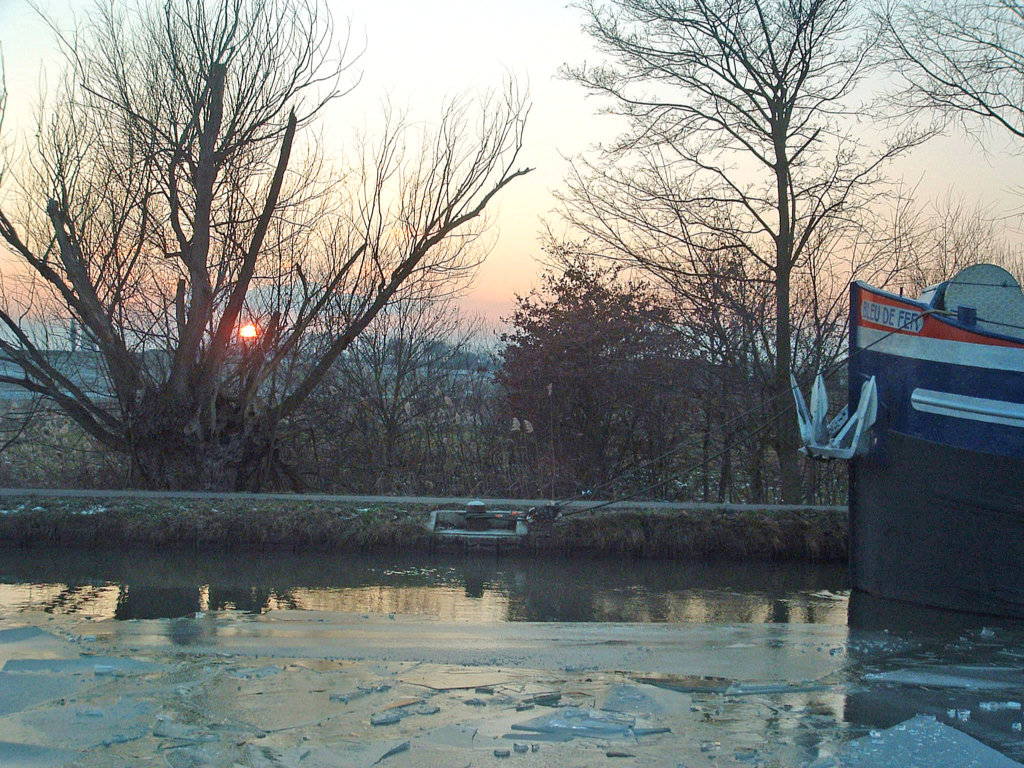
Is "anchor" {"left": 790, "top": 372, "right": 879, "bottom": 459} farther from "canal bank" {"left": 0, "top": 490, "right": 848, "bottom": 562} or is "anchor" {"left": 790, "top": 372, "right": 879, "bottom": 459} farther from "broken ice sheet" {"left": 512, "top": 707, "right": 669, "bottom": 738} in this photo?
"broken ice sheet" {"left": 512, "top": 707, "right": 669, "bottom": 738}

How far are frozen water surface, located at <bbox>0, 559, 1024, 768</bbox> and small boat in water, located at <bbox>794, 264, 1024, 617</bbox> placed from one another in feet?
1.29

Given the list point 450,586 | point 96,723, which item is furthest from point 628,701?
point 450,586

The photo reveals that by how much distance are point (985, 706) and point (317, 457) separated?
11.3m

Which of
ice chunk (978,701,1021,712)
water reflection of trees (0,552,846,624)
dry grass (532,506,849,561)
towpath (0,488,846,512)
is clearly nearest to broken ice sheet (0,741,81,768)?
water reflection of trees (0,552,846,624)

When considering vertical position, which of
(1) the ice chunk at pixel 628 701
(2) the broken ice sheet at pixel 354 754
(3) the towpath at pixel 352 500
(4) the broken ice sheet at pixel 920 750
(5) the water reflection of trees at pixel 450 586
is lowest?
(2) the broken ice sheet at pixel 354 754

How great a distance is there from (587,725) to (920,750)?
150 cm

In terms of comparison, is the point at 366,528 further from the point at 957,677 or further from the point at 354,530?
the point at 957,677

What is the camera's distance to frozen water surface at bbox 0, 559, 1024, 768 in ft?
13.9

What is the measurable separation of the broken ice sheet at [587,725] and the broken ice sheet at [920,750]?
877mm

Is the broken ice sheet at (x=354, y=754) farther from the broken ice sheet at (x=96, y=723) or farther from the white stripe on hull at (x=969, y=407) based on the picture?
the white stripe on hull at (x=969, y=407)

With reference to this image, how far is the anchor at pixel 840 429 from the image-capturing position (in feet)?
27.8

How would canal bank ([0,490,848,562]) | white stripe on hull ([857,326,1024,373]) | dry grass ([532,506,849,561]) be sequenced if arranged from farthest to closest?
dry grass ([532,506,849,561]) < canal bank ([0,490,848,562]) < white stripe on hull ([857,326,1024,373])

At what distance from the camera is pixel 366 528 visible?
410 inches

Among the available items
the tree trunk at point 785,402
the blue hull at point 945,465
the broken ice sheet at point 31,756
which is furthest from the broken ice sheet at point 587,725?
the tree trunk at point 785,402
